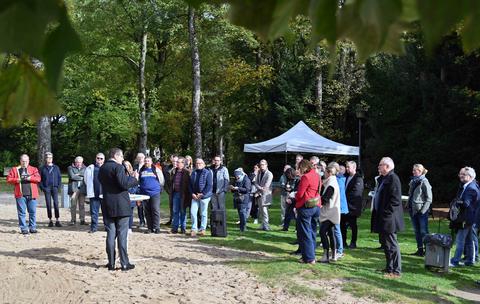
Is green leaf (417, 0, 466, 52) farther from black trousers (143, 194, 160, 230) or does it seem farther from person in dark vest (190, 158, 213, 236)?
black trousers (143, 194, 160, 230)

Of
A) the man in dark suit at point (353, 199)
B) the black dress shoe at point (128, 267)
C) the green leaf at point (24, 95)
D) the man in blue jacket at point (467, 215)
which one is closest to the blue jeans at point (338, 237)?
the man in dark suit at point (353, 199)

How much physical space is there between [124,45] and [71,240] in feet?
48.6

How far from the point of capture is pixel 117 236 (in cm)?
796

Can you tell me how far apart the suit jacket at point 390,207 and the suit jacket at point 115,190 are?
375 centimetres

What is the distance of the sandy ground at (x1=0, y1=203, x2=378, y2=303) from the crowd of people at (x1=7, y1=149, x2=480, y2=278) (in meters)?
0.62

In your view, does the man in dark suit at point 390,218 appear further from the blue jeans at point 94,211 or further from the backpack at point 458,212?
the blue jeans at point 94,211

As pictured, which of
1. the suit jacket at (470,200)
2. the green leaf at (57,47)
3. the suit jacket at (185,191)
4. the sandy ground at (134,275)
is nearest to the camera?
the green leaf at (57,47)

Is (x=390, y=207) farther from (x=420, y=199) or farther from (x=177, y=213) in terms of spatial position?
(x=177, y=213)

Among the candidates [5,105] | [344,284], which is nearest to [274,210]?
[344,284]

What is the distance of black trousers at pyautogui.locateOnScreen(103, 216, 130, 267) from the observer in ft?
25.9

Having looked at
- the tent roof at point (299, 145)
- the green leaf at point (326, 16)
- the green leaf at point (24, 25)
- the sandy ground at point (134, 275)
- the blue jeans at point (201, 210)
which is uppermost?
the tent roof at point (299, 145)

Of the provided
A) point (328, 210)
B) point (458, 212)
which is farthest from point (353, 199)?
point (458, 212)

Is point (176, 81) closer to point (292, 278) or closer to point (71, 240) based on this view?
point (71, 240)

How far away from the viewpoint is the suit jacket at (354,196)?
10.3 metres
